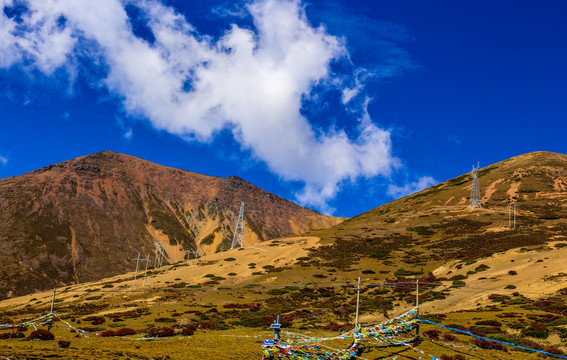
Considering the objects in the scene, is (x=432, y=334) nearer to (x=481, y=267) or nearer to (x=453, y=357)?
(x=453, y=357)

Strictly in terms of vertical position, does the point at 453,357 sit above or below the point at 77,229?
below

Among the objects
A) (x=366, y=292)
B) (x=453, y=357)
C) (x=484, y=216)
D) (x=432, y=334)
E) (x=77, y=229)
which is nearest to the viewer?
(x=453, y=357)

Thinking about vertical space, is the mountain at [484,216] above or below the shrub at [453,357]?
above

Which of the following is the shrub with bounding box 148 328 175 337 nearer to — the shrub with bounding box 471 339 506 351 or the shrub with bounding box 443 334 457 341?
the shrub with bounding box 443 334 457 341

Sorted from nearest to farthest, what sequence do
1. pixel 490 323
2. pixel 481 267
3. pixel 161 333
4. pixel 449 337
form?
pixel 449 337
pixel 490 323
pixel 161 333
pixel 481 267

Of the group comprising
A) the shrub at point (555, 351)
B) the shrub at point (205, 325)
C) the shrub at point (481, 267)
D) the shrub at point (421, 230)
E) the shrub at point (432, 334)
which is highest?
the shrub at point (421, 230)

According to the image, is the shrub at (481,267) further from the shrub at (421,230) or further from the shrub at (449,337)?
the shrub at (421,230)

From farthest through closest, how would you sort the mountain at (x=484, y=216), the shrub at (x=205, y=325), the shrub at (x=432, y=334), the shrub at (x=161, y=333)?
the mountain at (x=484, y=216), the shrub at (x=205, y=325), the shrub at (x=161, y=333), the shrub at (x=432, y=334)

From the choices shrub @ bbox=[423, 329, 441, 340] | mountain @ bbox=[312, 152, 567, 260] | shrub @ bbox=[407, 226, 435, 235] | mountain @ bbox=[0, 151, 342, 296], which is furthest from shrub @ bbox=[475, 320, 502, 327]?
mountain @ bbox=[0, 151, 342, 296]

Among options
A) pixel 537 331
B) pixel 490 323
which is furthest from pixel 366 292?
pixel 537 331

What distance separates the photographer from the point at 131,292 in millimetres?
67062

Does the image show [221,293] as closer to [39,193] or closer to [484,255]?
[484,255]

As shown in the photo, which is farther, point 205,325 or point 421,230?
point 421,230

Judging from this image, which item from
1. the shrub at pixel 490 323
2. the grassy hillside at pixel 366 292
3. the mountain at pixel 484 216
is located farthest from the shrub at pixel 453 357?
the mountain at pixel 484 216
